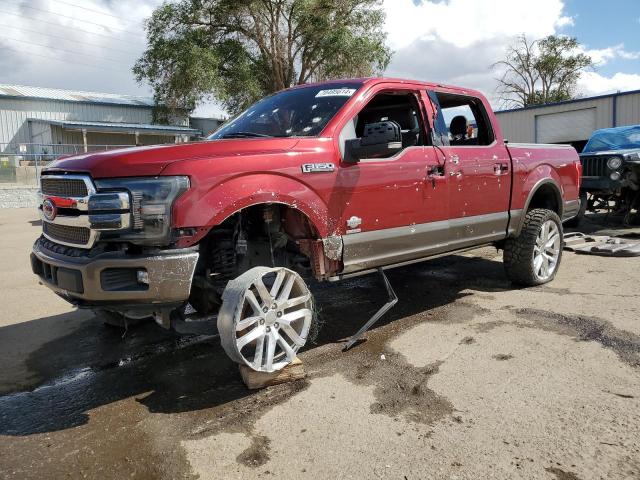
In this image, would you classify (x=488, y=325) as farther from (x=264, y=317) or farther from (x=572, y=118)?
(x=572, y=118)

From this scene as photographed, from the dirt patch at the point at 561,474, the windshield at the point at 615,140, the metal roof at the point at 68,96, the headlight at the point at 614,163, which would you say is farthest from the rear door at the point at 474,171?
the metal roof at the point at 68,96

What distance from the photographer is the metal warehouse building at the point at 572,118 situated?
75.9ft

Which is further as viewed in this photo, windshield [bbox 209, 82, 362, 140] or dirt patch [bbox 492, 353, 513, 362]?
windshield [bbox 209, 82, 362, 140]

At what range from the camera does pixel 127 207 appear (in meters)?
2.97

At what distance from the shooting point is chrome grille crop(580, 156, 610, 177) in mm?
10227

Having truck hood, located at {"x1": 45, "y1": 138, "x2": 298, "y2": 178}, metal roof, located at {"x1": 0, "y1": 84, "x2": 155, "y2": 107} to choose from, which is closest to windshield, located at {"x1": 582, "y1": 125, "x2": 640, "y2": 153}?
truck hood, located at {"x1": 45, "y1": 138, "x2": 298, "y2": 178}

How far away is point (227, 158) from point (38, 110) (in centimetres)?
4233

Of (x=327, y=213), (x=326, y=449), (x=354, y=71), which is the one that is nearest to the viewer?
(x=326, y=449)

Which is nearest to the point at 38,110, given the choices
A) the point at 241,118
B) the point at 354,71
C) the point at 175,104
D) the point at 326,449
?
the point at 175,104

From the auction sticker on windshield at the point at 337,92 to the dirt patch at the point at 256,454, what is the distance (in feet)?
8.78

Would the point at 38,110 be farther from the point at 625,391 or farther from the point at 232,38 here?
the point at 625,391

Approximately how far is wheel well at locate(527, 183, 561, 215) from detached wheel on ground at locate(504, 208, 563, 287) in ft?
1.04

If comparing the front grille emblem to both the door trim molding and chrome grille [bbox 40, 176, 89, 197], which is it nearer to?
chrome grille [bbox 40, 176, 89, 197]

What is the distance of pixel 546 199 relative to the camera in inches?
247
